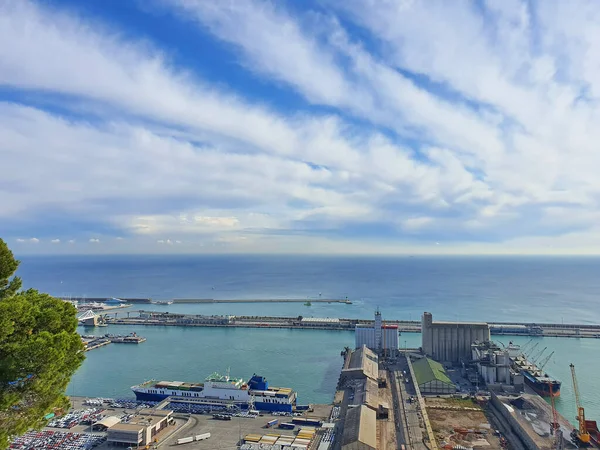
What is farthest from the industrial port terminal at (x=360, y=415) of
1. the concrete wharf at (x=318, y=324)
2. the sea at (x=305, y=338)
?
the concrete wharf at (x=318, y=324)

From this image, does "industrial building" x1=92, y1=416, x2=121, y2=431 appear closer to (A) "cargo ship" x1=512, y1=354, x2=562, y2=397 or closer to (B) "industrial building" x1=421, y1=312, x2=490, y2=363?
(B) "industrial building" x1=421, y1=312, x2=490, y2=363

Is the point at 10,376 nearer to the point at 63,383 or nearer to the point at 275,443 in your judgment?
the point at 63,383

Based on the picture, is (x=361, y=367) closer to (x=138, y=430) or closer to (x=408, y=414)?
(x=408, y=414)

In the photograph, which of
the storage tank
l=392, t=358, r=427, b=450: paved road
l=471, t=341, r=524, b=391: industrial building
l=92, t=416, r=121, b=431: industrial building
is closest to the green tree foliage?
l=92, t=416, r=121, b=431: industrial building

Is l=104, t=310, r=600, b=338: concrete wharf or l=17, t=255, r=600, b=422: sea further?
l=104, t=310, r=600, b=338: concrete wharf

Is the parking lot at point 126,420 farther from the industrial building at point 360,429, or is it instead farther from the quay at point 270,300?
the quay at point 270,300
